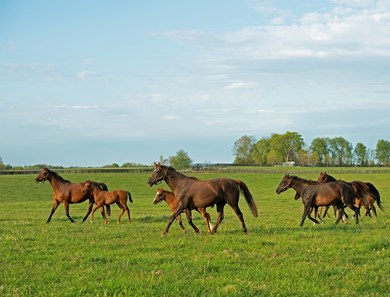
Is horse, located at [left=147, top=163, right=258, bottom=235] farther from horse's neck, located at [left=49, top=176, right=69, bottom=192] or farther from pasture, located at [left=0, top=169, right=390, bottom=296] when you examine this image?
horse's neck, located at [left=49, top=176, right=69, bottom=192]

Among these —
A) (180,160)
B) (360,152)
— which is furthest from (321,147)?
(180,160)

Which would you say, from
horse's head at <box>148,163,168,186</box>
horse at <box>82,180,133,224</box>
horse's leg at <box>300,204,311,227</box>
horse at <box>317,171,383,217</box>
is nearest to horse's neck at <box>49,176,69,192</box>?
horse at <box>82,180,133,224</box>

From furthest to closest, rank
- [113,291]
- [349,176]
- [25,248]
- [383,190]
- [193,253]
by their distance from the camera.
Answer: [349,176] < [383,190] < [25,248] < [193,253] < [113,291]

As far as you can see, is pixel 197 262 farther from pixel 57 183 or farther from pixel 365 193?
pixel 365 193

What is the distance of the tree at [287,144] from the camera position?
138 meters

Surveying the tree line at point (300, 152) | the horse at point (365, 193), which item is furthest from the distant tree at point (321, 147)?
the horse at point (365, 193)

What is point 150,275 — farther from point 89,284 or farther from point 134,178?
point 134,178

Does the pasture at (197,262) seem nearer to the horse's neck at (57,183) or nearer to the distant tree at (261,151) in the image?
the horse's neck at (57,183)

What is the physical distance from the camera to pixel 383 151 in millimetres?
154750

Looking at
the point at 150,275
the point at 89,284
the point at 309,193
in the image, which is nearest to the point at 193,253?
the point at 150,275

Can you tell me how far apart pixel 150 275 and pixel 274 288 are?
2184mm

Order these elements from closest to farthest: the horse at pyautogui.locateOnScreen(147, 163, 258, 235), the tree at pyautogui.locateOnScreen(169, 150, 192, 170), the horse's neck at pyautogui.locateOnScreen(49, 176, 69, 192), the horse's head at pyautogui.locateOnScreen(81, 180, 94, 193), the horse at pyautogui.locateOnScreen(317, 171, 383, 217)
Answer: the horse at pyautogui.locateOnScreen(147, 163, 258, 235), the horse's head at pyautogui.locateOnScreen(81, 180, 94, 193), the horse's neck at pyautogui.locateOnScreen(49, 176, 69, 192), the horse at pyautogui.locateOnScreen(317, 171, 383, 217), the tree at pyautogui.locateOnScreen(169, 150, 192, 170)

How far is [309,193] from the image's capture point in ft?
56.4

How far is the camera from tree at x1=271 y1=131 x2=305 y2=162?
138 metres
